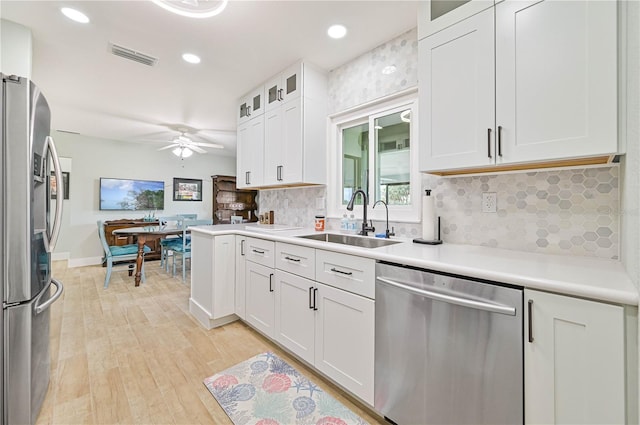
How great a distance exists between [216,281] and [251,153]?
61.8 inches

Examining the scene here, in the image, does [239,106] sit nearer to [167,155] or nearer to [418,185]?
[418,185]

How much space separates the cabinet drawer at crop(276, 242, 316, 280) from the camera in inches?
72.0

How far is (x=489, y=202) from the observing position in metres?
1.69

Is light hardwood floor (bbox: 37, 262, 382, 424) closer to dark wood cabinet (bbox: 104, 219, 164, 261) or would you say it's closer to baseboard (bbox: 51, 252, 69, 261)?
dark wood cabinet (bbox: 104, 219, 164, 261)

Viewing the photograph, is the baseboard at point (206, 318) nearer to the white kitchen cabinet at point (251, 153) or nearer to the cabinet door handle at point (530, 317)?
the white kitchen cabinet at point (251, 153)

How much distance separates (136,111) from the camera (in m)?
3.96

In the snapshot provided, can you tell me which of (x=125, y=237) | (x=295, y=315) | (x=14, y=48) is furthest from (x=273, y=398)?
(x=125, y=237)

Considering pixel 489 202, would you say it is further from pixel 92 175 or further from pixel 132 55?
pixel 92 175

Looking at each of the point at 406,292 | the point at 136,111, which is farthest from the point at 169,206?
the point at 406,292

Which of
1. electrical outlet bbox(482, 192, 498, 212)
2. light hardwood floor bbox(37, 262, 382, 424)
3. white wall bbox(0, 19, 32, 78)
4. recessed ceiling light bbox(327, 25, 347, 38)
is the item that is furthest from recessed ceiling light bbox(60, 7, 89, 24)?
electrical outlet bbox(482, 192, 498, 212)

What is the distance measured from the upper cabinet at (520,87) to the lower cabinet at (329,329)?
97 cm

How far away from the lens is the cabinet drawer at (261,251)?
2195 millimetres

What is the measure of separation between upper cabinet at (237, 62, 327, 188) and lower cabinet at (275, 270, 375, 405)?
111 cm

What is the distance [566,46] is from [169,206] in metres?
6.94
